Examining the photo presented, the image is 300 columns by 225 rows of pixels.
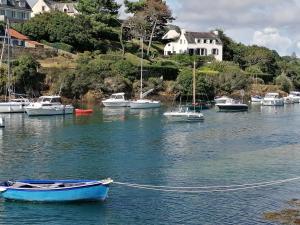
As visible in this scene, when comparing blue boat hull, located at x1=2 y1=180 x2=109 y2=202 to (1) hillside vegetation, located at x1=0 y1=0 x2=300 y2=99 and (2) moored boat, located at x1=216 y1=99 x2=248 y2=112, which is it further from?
(1) hillside vegetation, located at x1=0 y1=0 x2=300 y2=99

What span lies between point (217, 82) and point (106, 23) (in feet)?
116

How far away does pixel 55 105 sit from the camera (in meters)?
102

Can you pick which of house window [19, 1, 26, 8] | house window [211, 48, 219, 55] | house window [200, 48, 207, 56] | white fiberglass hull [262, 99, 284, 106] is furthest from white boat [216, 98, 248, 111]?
house window [19, 1, 26, 8]

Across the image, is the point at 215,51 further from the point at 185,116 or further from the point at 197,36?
the point at 185,116

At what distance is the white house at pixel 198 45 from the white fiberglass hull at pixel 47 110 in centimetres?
7605

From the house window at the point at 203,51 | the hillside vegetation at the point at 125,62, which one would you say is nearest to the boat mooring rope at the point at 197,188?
the hillside vegetation at the point at 125,62

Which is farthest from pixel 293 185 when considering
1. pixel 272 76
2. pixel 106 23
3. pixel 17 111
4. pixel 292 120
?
pixel 272 76

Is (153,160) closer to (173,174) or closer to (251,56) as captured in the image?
(173,174)

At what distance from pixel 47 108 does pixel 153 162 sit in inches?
1910

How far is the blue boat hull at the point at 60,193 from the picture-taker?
37.8 metres

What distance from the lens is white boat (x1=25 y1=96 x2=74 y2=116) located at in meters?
98.4

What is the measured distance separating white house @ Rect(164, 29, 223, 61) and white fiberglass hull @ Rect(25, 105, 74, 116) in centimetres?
7605

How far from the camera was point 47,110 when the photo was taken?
3925 inches

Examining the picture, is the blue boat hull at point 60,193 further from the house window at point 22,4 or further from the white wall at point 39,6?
the white wall at point 39,6
